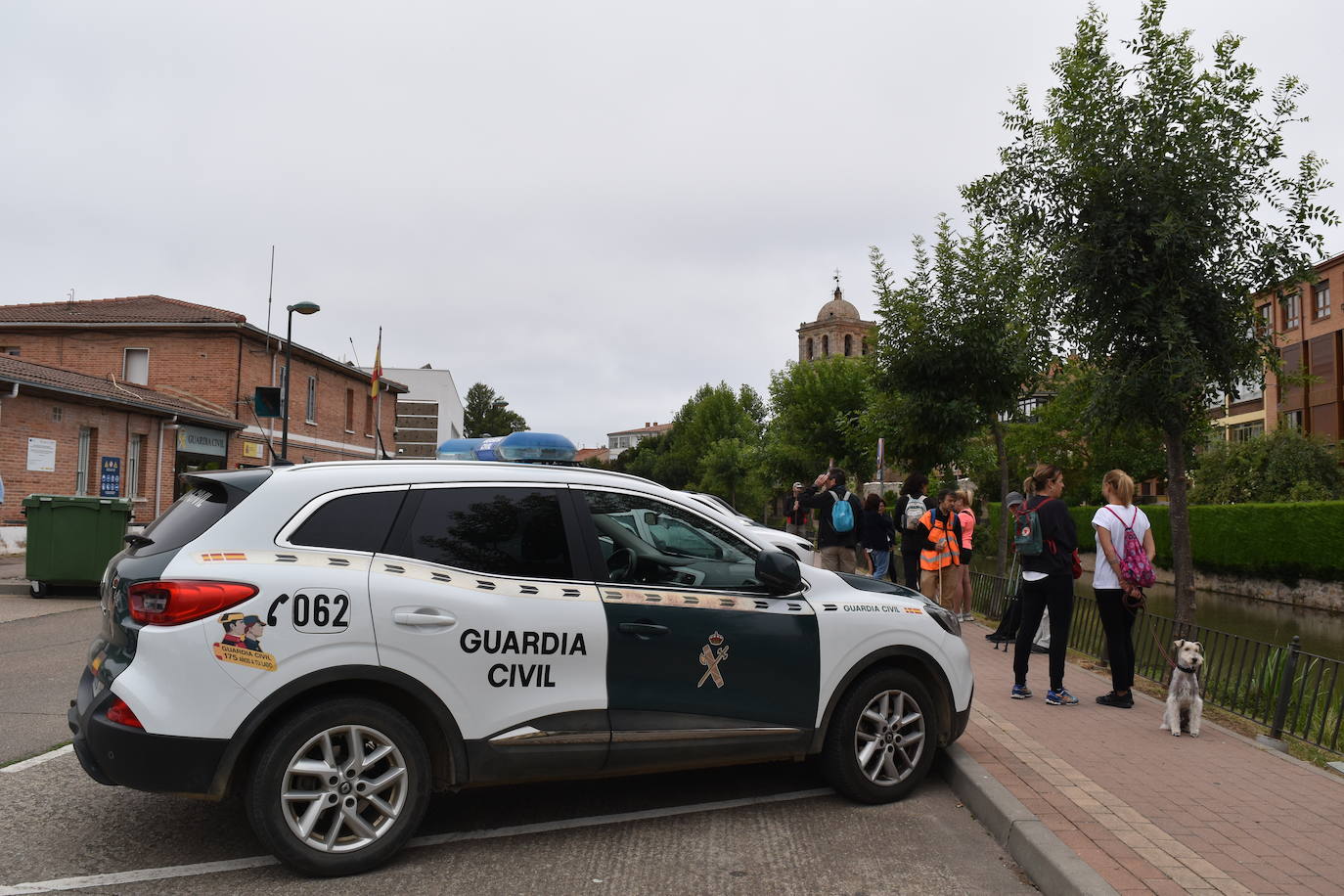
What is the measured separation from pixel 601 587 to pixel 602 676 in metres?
0.41

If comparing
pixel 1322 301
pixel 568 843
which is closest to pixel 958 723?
pixel 568 843

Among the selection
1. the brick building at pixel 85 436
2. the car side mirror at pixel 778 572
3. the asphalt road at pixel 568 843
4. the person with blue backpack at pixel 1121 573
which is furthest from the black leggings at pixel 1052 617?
the brick building at pixel 85 436

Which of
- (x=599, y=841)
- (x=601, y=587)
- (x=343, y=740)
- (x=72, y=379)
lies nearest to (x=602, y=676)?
(x=601, y=587)

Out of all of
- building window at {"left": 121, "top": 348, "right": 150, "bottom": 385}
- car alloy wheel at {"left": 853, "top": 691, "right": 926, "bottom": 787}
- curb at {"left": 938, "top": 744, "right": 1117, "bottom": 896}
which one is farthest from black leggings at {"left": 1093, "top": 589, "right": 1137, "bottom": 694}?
building window at {"left": 121, "top": 348, "right": 150, "bottom": 385}

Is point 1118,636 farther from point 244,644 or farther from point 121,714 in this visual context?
point 121,714

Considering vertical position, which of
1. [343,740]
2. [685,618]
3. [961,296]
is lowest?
[343,740]

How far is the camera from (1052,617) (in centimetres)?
760

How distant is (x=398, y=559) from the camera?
4293mm

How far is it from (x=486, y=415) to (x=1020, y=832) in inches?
3870

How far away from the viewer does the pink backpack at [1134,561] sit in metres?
7.43

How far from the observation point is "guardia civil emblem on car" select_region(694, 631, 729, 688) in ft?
15.6

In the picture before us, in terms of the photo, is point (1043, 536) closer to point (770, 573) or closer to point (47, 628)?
point (770, 573)

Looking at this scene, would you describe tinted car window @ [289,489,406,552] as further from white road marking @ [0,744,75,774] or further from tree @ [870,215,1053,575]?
tree @ [870,215,1053,575]

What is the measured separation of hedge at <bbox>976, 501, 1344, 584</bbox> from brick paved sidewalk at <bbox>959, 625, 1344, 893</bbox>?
17.9 metres
